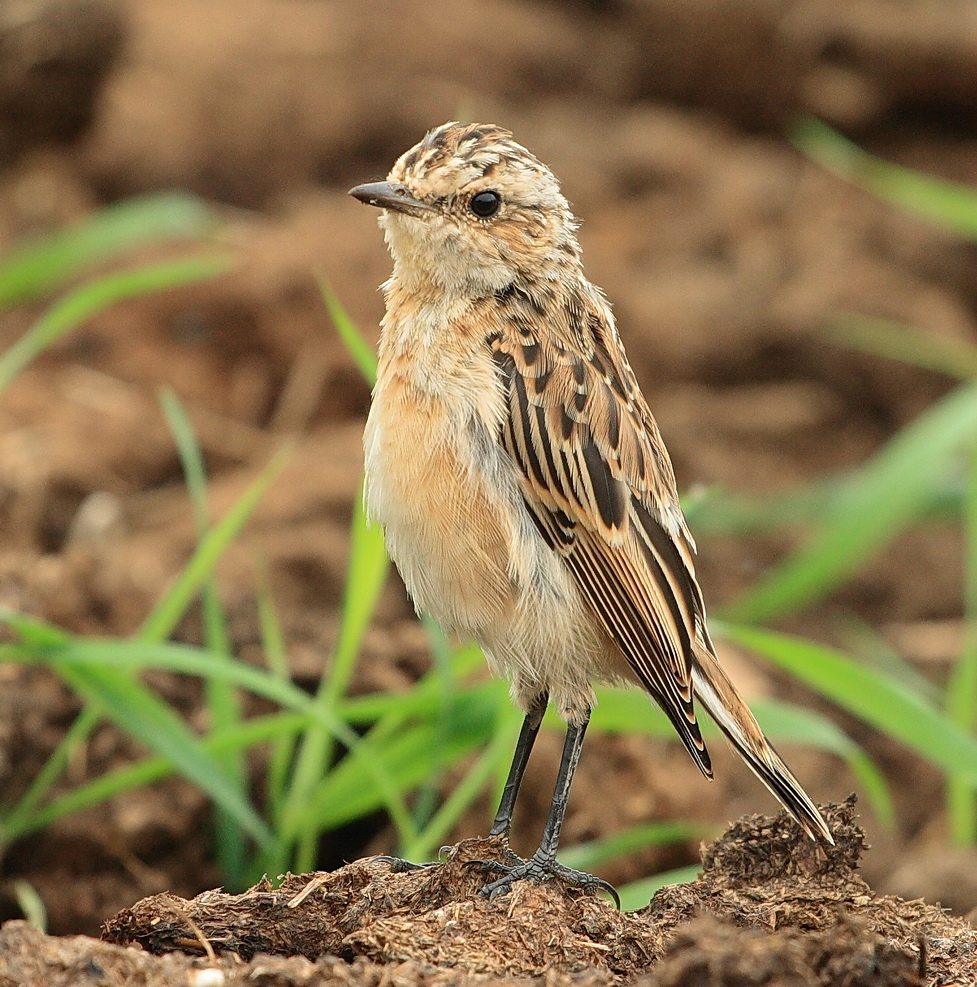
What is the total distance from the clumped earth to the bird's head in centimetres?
193

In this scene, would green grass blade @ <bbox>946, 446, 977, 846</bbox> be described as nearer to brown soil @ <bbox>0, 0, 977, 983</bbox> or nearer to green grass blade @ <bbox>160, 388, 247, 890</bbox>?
brown soil @ <bbox>0, 0, 977, 983</bbox>

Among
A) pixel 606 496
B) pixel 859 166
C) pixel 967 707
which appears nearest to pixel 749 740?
pixel 606 496

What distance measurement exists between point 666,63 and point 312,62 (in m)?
2.80

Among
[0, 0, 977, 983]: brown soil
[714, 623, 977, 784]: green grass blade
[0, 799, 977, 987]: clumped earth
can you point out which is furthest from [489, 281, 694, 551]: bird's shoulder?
[0, 0, 977, 983]: brown soil

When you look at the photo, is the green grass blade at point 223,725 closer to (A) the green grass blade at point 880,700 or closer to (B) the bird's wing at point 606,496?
(B) the bird's wing at point 606,496

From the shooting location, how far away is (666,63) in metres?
12.1

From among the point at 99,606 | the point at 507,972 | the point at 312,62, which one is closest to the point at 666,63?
the point at 312,62

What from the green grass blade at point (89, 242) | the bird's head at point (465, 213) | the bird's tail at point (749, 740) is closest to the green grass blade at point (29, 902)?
the bird's tail at point (749, 740)

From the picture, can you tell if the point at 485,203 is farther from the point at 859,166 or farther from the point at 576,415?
the point at 859,166

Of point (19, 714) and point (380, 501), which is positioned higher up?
point (380, 501)

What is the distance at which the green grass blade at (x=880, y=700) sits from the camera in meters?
5.60

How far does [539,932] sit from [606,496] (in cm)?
151

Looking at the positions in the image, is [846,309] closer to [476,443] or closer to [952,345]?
[952,345]

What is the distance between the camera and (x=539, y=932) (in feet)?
13.3
